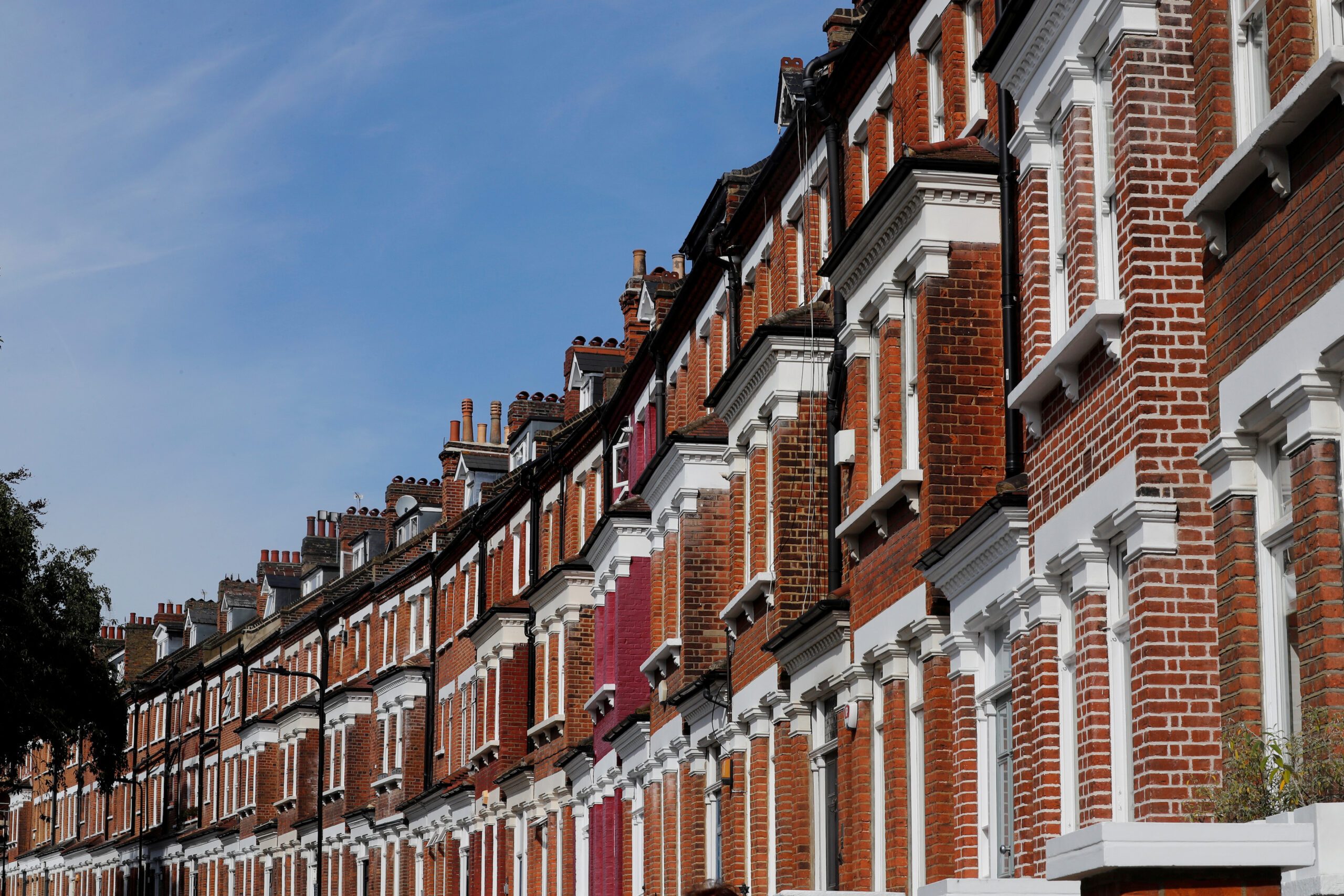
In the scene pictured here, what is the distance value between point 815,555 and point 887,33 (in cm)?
572

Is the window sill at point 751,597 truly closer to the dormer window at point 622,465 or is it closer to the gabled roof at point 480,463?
the dormer window at point 622,465

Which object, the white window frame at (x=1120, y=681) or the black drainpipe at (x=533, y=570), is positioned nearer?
the white window frame at (x=1120, y=681)

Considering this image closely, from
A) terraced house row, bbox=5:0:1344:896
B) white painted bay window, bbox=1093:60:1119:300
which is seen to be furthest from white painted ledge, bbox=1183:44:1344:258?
white painted bay window, bbox=1093:60:1119:300

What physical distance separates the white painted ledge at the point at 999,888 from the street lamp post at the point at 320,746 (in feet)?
113

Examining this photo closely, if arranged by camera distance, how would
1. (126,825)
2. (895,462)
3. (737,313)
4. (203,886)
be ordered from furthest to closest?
(126,825)
(203,886)
(737,313)
(895,462)

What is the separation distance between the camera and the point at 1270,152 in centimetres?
1130

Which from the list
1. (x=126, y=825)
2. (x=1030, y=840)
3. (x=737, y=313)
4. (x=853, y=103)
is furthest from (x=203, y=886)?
(x=1030, y=840)

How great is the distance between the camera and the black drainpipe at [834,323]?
71.2 feet

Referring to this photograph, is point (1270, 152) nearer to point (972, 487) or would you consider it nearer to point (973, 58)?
point (972, 487)

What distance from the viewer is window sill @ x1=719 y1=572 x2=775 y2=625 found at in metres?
24.1

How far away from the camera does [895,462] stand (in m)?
19.1

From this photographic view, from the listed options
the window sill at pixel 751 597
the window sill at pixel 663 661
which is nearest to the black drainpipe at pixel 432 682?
the window sill at pixel 663 661

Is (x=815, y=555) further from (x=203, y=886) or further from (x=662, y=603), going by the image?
(x=203, y=886)

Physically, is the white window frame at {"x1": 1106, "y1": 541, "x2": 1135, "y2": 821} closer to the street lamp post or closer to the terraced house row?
the terraced house row
